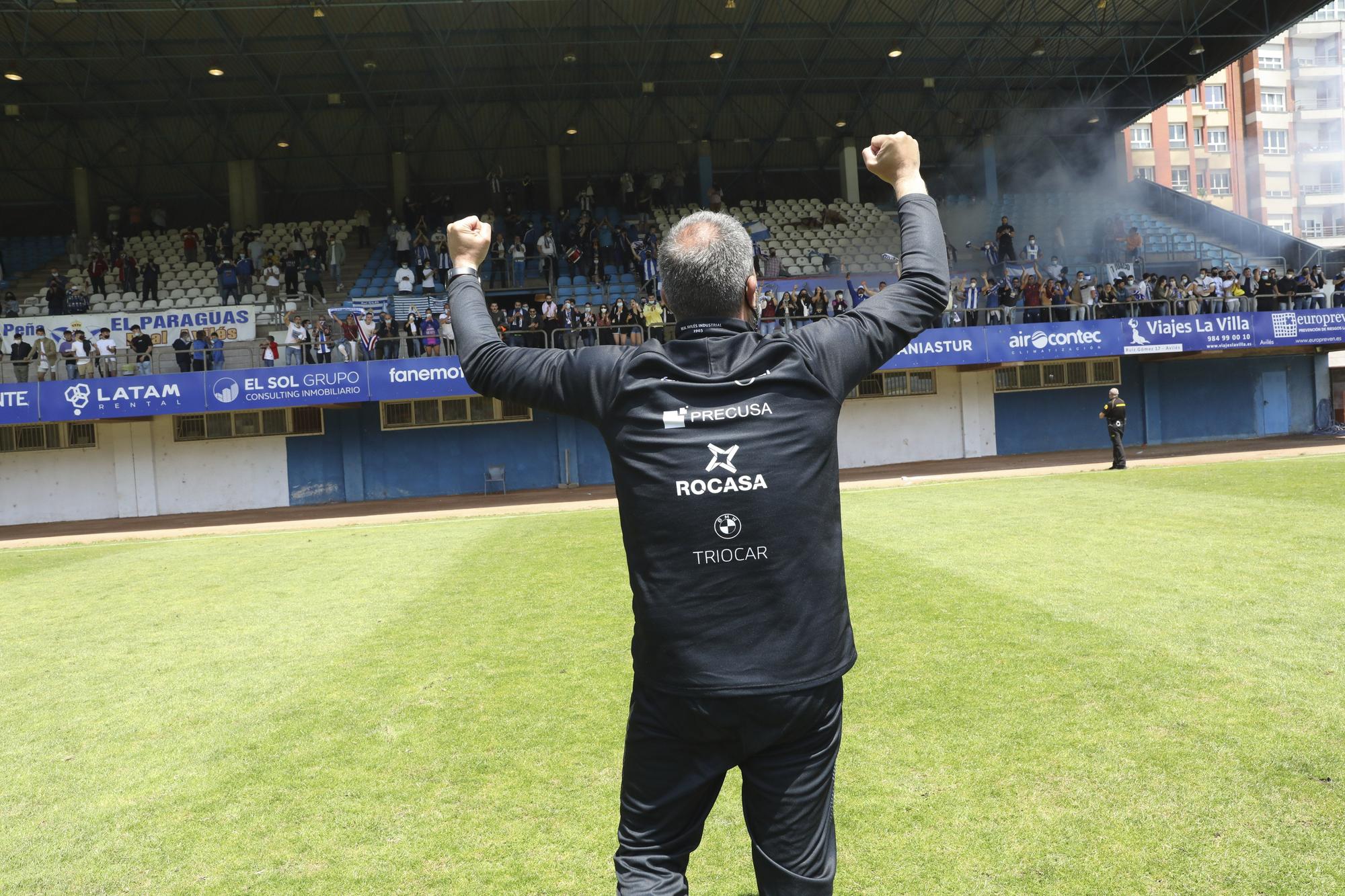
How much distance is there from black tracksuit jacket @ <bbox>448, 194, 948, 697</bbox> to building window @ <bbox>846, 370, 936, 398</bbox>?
27836mm

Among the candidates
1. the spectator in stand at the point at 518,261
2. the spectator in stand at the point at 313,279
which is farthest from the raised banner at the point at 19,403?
the spectator in stand at the point at 518,261

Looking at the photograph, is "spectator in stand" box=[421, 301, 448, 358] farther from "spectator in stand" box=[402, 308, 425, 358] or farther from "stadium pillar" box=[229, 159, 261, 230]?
"stadium pillar" box=[229, 159, 261, 230]

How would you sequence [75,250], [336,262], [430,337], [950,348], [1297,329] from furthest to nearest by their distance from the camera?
1. [75,250]
2. [336,262]
3. [1297,329]
4. [950,348]
5. [430,337]

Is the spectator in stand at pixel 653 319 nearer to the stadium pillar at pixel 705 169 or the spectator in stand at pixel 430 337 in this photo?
the spectator in stand at pixel 430 337

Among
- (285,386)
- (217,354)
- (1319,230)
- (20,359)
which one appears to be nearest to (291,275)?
(217,354)

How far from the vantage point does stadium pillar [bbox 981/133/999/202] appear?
125 ft

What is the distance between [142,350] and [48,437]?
3928 mm

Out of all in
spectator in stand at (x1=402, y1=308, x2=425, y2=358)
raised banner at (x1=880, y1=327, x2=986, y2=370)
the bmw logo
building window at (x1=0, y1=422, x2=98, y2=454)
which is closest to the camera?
the bmw logo

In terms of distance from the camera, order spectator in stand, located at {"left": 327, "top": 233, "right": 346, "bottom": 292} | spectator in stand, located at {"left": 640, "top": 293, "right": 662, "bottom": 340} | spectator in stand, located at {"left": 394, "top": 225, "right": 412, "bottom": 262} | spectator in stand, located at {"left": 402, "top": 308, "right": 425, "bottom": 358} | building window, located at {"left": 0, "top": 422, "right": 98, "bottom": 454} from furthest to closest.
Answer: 1. spectator in stand, located at {"left": 327, "top": 233, "right": 346, "bottom": 292}
2. spectator in stand, located at {"left": 394, "top": 225, "right": 412, "bottom": 262}
3. building window, located at {"left": 0, "top": 422, "right": 98, "bottom": 454}
4. spectator in stand, located at {"left": 402, "top": 308, "right": 425, "bottom": 358}
5. spectator in stand, located at {"left": 640, "top": 293, "right": 662, "bottom": 340}

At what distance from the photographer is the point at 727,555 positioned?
2326mm

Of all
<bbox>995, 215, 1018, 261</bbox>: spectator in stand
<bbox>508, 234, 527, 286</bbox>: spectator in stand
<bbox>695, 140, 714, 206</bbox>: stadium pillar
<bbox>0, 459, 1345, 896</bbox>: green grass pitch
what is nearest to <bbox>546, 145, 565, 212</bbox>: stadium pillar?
<bbox>695, 140, 714, 206</bbox>: stadium pillar

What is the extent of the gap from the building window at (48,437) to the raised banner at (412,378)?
890 cm

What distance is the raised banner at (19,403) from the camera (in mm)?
24688

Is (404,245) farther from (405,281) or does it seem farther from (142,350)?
(142,350)
